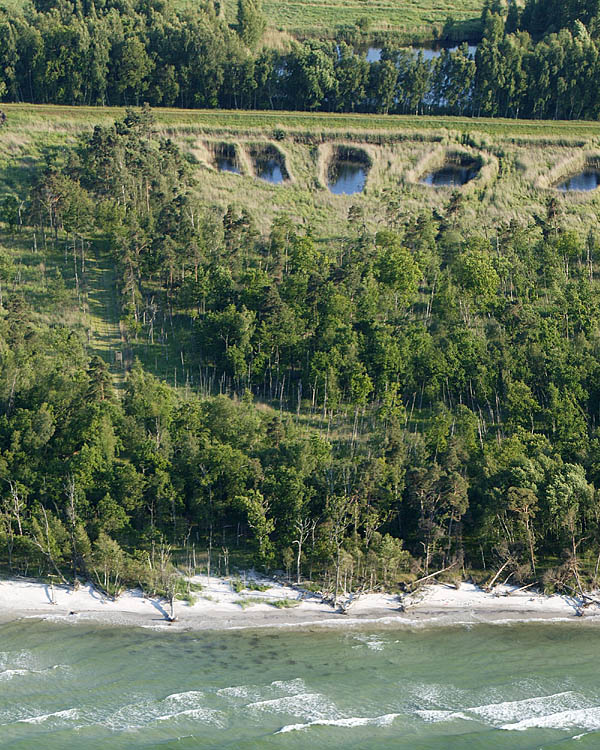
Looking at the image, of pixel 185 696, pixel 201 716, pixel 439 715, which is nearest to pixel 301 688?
pixel 201 716

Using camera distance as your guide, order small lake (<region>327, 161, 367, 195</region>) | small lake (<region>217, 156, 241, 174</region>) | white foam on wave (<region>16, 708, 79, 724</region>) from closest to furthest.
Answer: white foam on wave (<region>16, 708, 79, 724</region>) → small lake (<region>327, 161, 367, 195</region>) → small lake (<region>217, 156, 241, 174</region>)

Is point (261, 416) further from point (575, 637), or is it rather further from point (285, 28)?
point (285, 28)

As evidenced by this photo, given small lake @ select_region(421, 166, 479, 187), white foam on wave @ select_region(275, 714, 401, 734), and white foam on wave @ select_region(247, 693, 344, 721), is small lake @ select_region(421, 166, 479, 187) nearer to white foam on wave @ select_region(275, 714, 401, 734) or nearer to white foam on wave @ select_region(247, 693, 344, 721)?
white foam on wave @ select_region(247, 693, 344, 721)

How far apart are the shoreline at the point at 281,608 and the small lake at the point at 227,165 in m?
75.4

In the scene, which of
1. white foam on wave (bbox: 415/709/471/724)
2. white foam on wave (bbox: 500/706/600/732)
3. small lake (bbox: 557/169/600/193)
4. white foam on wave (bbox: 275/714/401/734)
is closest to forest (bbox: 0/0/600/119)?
small lake (bbox: 557/169/600/193)

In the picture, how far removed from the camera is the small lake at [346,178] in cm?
14262

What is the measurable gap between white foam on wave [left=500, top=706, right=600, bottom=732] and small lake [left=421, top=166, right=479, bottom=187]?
88.6m

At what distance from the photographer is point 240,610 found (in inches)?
3169

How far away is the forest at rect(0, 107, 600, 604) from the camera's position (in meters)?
84.1

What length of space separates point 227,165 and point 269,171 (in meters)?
5.85

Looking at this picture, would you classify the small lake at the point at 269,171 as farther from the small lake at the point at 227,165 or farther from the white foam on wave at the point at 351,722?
the white foam on wave at the point at 351,722

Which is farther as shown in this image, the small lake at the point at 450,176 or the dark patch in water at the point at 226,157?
the dark patch in water at the point at 226,157

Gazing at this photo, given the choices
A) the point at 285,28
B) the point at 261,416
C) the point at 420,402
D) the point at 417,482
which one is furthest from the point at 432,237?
the point at 285,28

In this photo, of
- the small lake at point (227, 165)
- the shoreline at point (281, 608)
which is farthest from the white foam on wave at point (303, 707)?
the small lake at point (227, 165)
